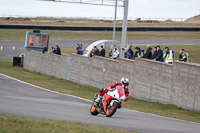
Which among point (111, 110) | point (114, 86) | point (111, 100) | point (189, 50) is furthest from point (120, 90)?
point (189, 50)

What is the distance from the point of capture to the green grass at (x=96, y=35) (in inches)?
2478

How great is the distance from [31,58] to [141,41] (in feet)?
86.5

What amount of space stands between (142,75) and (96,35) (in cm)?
4335

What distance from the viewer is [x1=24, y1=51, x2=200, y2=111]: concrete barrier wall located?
18953mm

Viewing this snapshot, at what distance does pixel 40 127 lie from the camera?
10078 millimetres

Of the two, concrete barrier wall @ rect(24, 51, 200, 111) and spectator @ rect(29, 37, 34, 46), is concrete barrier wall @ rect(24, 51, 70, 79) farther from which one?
spectator @ rect(29, 37, 34, 46)

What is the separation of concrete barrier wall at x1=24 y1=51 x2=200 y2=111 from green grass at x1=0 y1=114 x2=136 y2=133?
8.87 m

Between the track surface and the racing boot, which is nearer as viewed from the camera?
the racing boot

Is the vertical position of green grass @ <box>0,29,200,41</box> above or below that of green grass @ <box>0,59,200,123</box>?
above

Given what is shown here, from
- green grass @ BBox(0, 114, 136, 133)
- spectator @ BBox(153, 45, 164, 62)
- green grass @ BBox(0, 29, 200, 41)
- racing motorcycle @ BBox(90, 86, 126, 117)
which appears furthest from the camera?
green grass @ BBox(0, 29, 200, 41)

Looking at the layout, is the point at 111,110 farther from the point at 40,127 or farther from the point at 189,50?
the point at 189,50

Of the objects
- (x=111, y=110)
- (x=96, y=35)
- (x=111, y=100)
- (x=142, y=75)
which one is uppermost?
(x=96, y=35)

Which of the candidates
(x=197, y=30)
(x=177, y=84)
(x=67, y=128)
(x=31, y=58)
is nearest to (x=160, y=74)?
(x=177, y=84)

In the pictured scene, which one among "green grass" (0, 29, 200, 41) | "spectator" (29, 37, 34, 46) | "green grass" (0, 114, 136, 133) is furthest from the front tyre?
"green grass" (0, 29, 200, 41)
